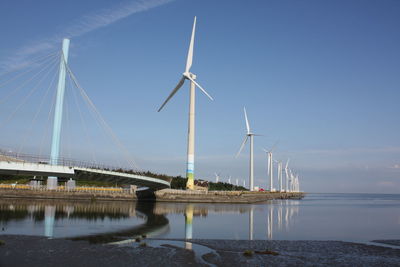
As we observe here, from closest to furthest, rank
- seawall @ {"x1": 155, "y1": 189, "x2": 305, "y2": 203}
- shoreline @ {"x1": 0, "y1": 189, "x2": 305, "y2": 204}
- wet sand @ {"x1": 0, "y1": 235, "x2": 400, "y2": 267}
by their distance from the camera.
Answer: wet sand @ {"x1": 0, "y1": 235, "x2": 400, "y2": 267}, shoreline @ {"x1": 0, "y1": 189, "x2": 305, "y2": 204}, seawall @ {"x1": 155, "y1": 189, "x2": 305, "y2": 203}

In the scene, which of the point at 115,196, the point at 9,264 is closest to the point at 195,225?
the point at 9,264

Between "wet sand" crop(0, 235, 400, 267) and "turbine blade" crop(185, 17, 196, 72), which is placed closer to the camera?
"wet sand" crop(0, 235, 400, 267)

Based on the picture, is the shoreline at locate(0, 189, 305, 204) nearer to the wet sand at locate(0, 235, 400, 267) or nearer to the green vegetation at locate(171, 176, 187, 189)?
the green vegetation at locate(171, 176, 187, 189)

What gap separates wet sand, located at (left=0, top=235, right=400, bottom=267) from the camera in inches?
781

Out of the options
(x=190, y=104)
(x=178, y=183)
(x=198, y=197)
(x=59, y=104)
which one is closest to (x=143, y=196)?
(x=198, y=197)

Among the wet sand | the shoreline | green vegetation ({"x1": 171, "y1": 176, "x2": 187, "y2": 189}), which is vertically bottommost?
the wet sand

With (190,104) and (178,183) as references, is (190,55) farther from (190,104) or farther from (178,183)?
(178,183)

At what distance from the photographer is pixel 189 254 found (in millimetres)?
22516

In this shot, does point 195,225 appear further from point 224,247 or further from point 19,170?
point 19,170

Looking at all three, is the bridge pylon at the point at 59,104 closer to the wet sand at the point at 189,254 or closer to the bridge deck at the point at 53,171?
the bridge deck at the point at 53,171

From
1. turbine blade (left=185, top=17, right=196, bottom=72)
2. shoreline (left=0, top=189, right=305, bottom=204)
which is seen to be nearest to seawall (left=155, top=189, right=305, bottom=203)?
shoreline (left=0, top=189, right=305, bottom=204)

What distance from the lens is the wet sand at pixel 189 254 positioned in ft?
65.1

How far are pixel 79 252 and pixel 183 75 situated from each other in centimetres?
7184

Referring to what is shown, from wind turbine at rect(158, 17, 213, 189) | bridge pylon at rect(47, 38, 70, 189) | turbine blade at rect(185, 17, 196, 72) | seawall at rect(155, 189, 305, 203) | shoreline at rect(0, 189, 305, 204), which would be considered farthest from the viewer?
wind turbine at rect(158, 17, 213, 189)
